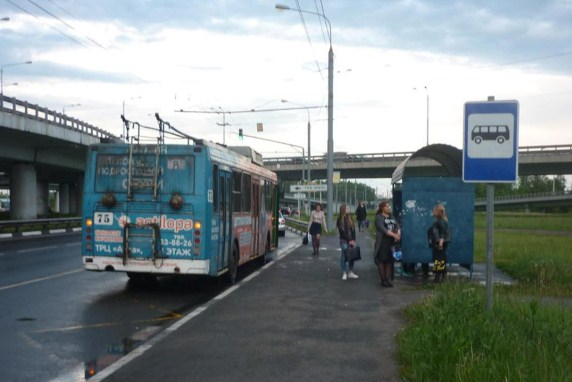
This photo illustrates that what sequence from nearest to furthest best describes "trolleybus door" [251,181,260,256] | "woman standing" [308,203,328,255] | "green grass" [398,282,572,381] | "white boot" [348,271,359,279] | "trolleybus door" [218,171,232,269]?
"green grass" [398,282,572,381] < "trolleybus door" [218,171,232,269] < "white boot" [348,271,359,279] < "trolleybus door" [251,181,260,256] < "woman standing" [308,203,328,255]

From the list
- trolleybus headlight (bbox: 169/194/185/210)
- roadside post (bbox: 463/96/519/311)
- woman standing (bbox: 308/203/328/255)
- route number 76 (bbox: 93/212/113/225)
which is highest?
roadside post (bbox: 463/96/519/311)

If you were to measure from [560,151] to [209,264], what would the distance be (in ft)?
174

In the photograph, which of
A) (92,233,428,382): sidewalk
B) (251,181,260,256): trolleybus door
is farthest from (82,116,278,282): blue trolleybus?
A: (251,181,260,256): trolleybus door

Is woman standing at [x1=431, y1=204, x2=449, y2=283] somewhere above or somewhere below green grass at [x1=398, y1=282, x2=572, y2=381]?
above

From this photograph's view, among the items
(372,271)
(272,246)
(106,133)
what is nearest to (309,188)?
(106,133)

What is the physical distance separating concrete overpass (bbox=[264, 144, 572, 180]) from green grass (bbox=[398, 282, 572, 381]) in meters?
43.9

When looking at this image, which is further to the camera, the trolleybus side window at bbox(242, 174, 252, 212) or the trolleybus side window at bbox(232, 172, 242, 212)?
the trolleybus side window at bbox(242, 174, 252, 212)

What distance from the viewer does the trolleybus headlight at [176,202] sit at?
40.1 feet

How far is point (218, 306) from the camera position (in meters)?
11.2

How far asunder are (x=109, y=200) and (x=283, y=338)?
5.25 m

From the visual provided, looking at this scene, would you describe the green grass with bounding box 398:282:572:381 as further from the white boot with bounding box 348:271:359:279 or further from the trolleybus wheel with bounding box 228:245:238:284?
the white boot with bounding box 348:271:359:279

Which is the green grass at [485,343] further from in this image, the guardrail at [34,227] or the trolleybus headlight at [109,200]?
the guardrail at [34,227]

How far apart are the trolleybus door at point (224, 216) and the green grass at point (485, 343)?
16.8 feet

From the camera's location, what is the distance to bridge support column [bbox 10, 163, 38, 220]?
42772 mm
